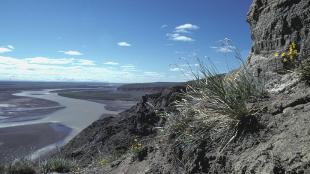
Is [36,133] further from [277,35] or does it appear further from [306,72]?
[306,72]

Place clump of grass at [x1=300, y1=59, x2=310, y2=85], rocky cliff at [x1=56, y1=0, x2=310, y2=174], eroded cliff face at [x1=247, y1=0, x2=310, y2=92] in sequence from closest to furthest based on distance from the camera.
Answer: rocky cliff at [x1=56, y1=0, x2=310, y2=174]
clump of grass at [x1=300, y1=59, x2=310, y2=85]
eroded cliff face at [x1=247, y1=0, x2=310, y2=92]

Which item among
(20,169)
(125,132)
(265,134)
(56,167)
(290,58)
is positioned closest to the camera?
(265,134)

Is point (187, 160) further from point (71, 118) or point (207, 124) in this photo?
point (71, 118)

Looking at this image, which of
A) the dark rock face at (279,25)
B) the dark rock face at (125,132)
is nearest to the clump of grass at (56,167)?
the dark rock face at (125,132)

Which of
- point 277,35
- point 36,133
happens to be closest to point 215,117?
point 277,35

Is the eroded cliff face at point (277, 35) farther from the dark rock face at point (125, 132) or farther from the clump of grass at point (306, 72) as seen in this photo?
the dark rock face at point (125, 132)

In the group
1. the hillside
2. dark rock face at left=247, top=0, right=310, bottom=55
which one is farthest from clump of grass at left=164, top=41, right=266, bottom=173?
dark rock face at left=247, top=0, right=310, bottom=55

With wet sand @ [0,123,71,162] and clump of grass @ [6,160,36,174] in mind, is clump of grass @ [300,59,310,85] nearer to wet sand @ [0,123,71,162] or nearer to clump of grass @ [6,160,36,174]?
clump of grass @ [6,160,36,174]

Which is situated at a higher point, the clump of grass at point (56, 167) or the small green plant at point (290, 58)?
the small green plant at point (290, 58)
